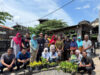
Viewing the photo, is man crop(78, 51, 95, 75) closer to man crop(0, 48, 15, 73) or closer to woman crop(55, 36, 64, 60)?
woman crop(55, 36, 64, 60)

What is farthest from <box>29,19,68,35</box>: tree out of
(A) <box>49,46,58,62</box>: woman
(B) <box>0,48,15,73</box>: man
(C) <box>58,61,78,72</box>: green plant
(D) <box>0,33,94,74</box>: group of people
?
(C) <box>58,61,78,72</box>: green plant

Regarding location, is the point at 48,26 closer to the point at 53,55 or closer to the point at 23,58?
the point at 53,55

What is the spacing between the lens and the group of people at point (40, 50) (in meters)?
4.93

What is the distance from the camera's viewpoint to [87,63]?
174 inches

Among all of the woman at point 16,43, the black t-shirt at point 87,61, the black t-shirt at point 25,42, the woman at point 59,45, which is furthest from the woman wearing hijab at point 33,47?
the black t-shirt at point 87,61

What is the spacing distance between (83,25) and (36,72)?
594cm

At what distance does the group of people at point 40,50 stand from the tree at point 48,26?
14865 mm

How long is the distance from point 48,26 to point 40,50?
18187mm

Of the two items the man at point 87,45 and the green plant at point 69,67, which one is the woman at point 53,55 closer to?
the green plant at point 69,67

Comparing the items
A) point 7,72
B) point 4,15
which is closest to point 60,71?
point 7,72

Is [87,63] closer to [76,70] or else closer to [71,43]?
[76,70]

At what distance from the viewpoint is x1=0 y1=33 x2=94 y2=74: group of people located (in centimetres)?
493

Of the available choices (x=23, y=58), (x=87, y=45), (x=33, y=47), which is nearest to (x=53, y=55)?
(x=33, y=47)

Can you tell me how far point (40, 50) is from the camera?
5844mm
